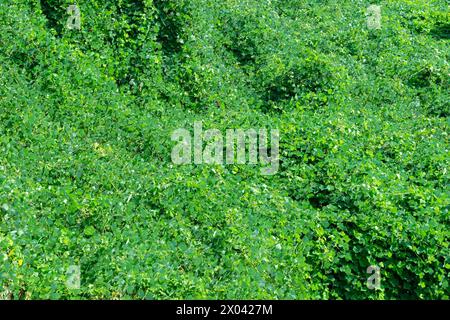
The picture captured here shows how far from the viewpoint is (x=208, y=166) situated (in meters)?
6.58

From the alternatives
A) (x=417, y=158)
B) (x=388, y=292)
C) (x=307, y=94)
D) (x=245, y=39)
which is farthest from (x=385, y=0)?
(x=388, y=292)

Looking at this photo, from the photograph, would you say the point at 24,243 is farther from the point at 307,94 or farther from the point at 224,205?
the point at 307,94

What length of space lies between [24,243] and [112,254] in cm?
63

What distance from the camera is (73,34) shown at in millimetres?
8164

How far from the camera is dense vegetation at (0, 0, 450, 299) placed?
16.4 ft

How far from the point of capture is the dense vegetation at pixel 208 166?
5000 mm

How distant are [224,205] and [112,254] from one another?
1.35m

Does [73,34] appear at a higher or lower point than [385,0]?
lower

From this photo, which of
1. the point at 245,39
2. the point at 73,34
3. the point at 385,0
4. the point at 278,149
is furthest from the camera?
the point at 385,0

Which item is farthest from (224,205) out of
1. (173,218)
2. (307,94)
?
(307,94)

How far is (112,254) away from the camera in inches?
191

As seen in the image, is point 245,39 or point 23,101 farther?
point 245,39

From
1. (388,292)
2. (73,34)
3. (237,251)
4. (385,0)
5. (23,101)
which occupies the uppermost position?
(385,0)
